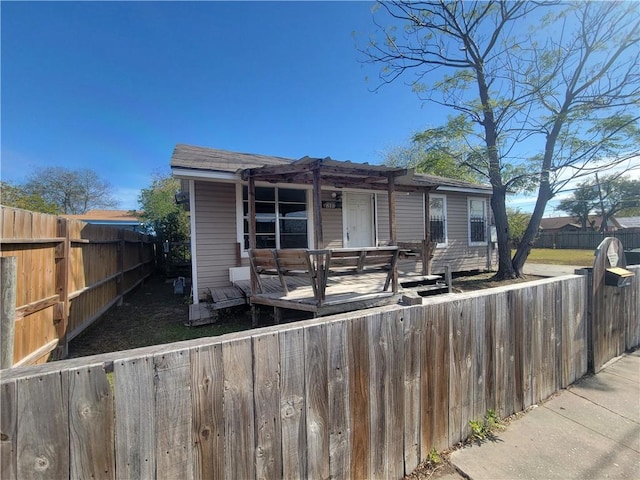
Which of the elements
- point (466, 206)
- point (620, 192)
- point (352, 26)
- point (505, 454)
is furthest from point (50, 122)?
point (620, 192)

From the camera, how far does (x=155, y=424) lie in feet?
4.12

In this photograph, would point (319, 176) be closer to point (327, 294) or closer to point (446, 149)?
point (327, 294)

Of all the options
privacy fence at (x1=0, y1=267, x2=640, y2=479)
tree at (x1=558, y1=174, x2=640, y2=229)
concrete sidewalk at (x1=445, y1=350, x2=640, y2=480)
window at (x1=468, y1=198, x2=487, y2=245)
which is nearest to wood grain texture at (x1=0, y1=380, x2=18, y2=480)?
privacy fence at (x1=0, y1=267, x2=640, y2=479)

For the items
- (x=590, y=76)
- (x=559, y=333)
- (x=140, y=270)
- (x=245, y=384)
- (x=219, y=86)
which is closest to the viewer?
(x=245, y=384)

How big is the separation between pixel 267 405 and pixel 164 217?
14.4 m

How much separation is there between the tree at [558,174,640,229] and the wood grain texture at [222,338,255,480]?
31205 mm

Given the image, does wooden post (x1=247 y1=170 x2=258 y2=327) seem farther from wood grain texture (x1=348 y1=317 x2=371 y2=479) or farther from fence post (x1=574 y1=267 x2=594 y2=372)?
fence post (x1=574 y1=267 x2=594 y2=372)

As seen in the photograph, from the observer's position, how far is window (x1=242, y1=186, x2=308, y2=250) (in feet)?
24.1

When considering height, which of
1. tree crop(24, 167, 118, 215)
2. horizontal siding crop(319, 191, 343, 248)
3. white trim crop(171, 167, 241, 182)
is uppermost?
tree crop(24, 167, 118, 215)

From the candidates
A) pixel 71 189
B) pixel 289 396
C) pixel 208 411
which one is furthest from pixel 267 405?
pixel 71 189

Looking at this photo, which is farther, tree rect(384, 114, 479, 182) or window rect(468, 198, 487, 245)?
window rect(468, 198, 487, 245)

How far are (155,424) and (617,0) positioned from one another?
12.9 m

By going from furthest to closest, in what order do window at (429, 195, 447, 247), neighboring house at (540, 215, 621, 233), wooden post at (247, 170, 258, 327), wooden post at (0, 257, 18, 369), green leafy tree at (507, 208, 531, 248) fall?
neighboring house at (540, 215, 621, 233), green leafy tree at (507, 208, 531, 248), window at (429, 195, 447, 247), wooden post at (247, 170, 258, 327), wooden post at (0, 257, 18, 369)

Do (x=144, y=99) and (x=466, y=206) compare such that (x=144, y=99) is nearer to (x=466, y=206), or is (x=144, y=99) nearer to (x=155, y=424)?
(x=466, y=206)
